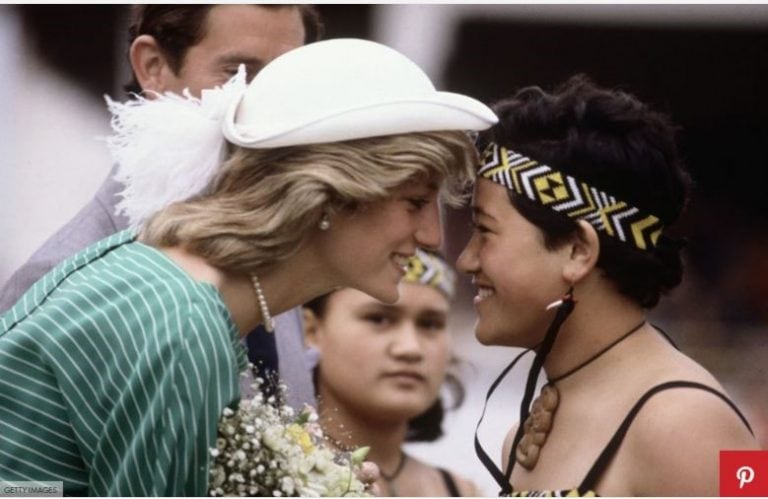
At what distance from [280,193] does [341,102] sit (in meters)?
0.18

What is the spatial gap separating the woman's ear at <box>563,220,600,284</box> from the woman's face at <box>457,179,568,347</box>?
0.05 feet

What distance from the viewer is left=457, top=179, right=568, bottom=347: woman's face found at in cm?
268

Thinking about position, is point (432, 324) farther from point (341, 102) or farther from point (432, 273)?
point (341, 102)

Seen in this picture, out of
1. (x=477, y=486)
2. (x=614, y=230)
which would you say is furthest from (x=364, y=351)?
(x=614, y=230)

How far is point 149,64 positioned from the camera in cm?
308

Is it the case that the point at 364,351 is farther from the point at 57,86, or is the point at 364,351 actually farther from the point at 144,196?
the point at 144,196

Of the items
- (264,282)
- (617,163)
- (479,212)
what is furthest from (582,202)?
(264,282)

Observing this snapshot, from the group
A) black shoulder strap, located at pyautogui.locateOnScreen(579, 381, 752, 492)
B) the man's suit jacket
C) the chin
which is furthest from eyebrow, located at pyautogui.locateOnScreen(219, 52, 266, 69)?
black shoulder strap, located at pyautogui.locateOnScreen(579, 381, 752, 492)

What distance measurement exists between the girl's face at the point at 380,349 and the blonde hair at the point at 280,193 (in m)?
1.16

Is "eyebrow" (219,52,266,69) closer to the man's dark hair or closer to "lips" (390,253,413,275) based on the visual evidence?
the man's dark hair

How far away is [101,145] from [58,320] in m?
1.18

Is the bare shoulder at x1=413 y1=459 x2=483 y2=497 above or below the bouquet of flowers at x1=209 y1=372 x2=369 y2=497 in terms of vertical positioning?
below

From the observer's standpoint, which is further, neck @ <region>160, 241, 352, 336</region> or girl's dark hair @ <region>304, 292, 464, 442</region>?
girl's dark hair @ <region>304, 292, 464, 442</region>

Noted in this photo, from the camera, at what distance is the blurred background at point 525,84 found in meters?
3.39
